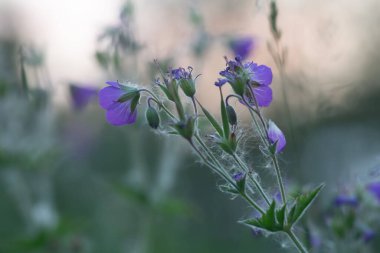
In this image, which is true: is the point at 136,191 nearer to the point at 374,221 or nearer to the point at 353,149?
the point at 353,149

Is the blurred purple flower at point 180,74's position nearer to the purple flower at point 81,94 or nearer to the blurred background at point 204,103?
the blurred background at point 204,103

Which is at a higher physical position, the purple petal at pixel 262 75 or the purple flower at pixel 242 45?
the purple petal at pixel 262 75

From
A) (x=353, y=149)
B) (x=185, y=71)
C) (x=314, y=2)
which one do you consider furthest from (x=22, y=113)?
(x=185, y=71)

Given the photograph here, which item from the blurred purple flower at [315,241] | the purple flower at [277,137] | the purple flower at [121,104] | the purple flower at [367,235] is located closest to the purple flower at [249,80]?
the purple flower at [277,137]

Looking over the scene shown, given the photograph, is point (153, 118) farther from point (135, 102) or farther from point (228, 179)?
point (228, 179)

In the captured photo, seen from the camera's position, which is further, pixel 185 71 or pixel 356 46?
pixel 356 46

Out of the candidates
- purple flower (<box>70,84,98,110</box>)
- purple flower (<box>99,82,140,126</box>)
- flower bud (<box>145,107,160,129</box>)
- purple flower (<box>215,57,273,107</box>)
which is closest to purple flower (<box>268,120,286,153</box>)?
purple flower (<box>215,57,273,107</box>)
